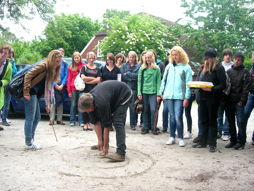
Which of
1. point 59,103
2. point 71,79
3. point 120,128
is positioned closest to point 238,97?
point 120,128

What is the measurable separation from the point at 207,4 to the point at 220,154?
88.6 ft

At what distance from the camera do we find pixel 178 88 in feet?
21.3

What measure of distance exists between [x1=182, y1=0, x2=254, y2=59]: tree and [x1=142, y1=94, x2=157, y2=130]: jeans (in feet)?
70.9

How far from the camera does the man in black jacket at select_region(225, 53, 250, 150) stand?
6.23 metres

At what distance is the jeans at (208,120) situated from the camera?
606cm

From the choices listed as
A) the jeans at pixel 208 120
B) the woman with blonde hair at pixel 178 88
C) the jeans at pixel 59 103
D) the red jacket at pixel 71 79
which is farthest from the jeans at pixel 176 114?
the jeans at pixel 59 103

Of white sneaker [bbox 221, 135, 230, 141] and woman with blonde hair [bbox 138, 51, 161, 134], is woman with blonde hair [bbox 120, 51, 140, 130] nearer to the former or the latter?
woman with blonde hair [bbox 138, 51, 161, 134]

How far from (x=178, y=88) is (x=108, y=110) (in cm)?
226

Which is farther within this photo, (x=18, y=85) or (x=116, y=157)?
(x=18, y=85)

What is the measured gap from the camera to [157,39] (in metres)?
25.8

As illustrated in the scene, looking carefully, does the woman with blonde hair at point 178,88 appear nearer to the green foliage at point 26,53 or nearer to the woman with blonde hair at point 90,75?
the woman with blonde hair at point 90,75

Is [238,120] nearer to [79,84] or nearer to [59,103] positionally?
[79,84]

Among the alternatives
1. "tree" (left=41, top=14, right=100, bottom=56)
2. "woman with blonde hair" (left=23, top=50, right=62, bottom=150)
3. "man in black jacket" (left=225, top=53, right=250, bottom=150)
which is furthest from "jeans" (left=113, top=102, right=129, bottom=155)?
"tree" (left=41, top=14, right=100, bottom=56)

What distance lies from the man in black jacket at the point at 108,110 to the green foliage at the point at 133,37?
19.4 meters
